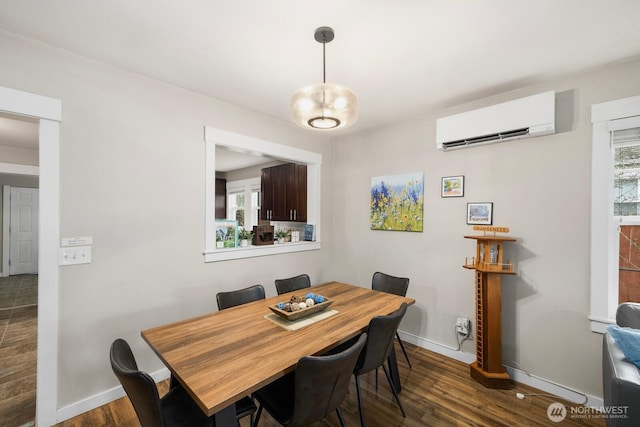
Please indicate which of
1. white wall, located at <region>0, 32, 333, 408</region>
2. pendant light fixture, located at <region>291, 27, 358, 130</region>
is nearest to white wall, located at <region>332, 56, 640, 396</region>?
pendant light fixture, located at <region>291, 27, 358, 130</region>

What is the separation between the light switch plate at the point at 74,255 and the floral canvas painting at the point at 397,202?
281 centimetres

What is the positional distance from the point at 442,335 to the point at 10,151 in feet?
21.8

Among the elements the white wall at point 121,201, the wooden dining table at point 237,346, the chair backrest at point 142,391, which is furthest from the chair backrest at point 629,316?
the white wall at point 121,201

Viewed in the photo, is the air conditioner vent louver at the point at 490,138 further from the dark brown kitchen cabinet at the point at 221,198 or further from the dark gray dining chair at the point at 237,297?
the dark brown kitchen cabinet at the point at 221,198

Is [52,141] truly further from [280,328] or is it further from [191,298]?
[280,328]

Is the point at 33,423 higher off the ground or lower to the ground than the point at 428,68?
lower

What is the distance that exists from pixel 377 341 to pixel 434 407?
0.88m

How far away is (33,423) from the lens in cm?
182

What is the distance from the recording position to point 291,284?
8.78 ft

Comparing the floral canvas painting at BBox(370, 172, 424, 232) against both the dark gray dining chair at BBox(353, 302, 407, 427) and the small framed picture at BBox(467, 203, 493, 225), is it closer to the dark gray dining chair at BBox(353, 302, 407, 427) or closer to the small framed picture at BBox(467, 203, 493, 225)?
the small framed picture at BBox(467, 203, 493, 225)

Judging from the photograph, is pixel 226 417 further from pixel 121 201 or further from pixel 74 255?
pixel 121 201

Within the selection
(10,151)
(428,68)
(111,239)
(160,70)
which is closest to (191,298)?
(111,239)

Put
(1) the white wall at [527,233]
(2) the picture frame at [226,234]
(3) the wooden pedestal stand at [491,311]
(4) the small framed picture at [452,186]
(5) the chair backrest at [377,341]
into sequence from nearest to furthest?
(5) the chair backrest at [377,341]
(1) the white wall at [527,233]
(3) the wooden pedestal stand at [491,311]
(4) the small framed picture at [452,186]
(2) the picture frame at [226,234]

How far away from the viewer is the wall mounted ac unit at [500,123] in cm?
214
